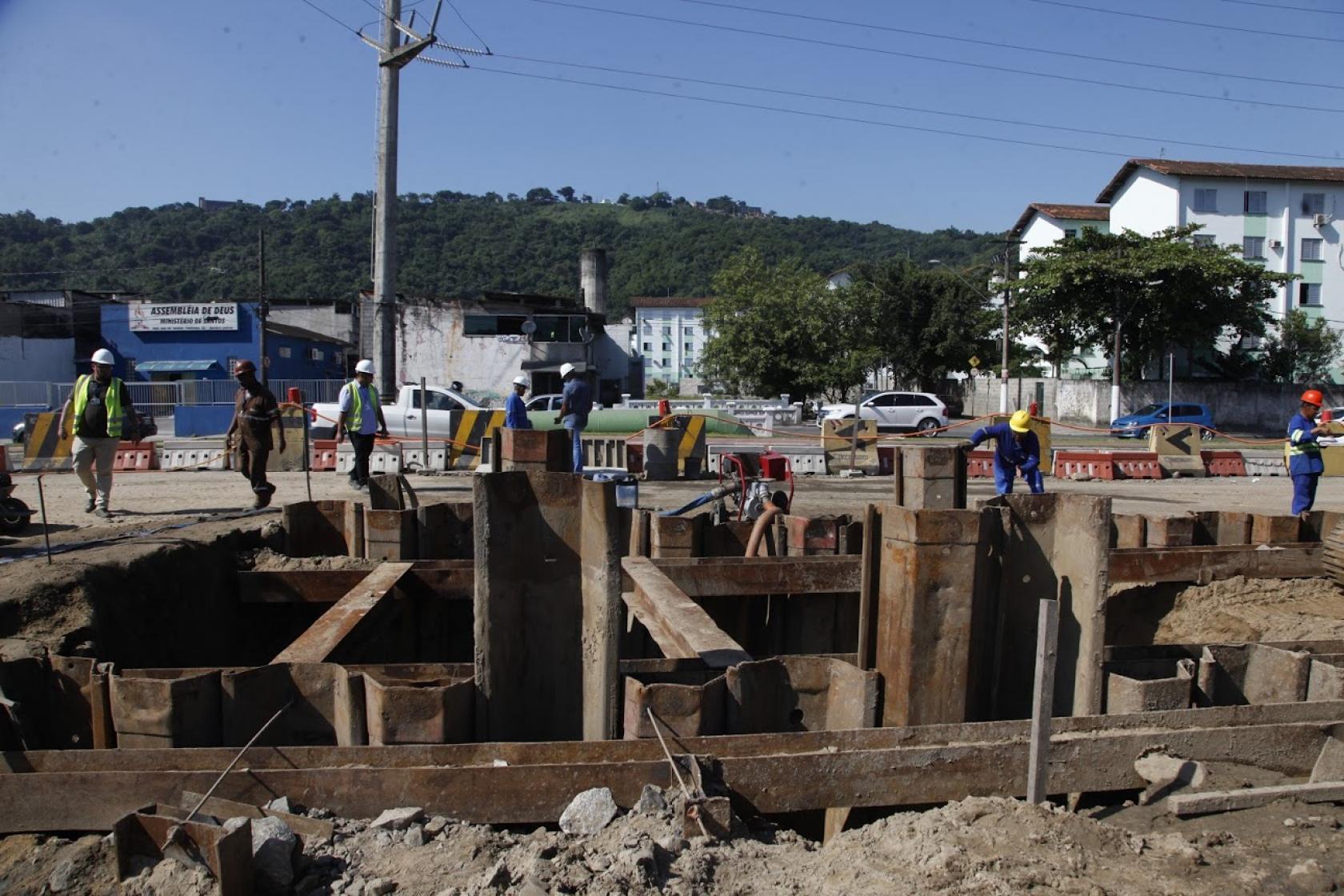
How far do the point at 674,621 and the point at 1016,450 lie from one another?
15.8ft

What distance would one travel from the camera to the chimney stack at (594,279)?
58906 millimetres

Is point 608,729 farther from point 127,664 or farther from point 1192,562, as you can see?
point 1192,562

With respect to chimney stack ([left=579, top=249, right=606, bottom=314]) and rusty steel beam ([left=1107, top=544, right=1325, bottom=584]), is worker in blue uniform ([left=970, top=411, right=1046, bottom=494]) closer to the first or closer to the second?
rusty steel beam ([left=1107, top=544, right=1325, bottom=584])

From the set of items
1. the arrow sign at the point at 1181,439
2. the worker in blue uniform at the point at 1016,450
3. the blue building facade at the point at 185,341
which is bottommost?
the arrow sign at the point at 1181,439

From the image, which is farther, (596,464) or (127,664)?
(596,464)

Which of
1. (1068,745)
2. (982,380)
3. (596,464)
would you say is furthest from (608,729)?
(982,380)

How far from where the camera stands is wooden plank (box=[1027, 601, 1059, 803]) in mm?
3781

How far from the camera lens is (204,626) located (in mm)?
7211

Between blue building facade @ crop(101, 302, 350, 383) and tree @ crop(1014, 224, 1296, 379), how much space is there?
33.6 m

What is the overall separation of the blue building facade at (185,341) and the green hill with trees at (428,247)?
4.91 meters

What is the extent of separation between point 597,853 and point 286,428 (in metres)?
15.3

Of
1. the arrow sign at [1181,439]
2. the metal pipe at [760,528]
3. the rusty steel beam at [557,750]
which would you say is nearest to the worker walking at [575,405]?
the metal pipe at [760,528]

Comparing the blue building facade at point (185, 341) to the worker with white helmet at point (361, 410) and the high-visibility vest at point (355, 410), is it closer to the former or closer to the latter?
the worker with white helmet at point (361, 410)

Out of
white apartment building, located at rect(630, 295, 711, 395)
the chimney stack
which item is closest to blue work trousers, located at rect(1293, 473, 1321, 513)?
the chimney stack
